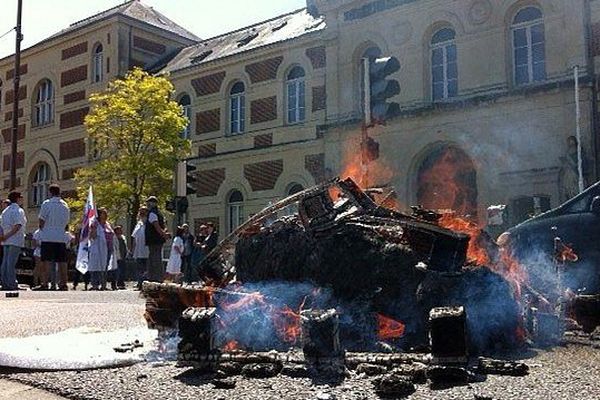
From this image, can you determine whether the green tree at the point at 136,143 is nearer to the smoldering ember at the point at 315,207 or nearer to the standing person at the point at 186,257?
the smoldering ember at the point at 315,207

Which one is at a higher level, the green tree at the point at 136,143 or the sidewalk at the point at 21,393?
the green tree at the point at 136,143

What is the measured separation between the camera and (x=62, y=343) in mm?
5004

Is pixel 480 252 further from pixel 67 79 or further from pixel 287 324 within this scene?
pixel 67 79

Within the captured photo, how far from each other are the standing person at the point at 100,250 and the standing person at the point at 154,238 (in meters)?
1.88

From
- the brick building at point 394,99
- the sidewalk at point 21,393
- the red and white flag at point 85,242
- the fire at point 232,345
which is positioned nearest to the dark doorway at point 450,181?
the brick building at point 394,99

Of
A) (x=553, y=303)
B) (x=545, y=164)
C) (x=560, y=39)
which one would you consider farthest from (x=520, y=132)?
(x=553, y=303)

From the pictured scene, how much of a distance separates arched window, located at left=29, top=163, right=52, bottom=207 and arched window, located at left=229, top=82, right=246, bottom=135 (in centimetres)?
1362

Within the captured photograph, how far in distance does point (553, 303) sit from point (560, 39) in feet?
49.0

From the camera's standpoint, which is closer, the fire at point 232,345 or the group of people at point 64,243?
the fire at point 232,345

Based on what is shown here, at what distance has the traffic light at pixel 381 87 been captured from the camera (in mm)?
8469

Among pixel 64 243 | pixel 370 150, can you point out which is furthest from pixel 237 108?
pixel 370 150

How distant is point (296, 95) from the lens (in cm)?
A: 2720

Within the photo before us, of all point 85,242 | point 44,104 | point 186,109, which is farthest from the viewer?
point 44,104

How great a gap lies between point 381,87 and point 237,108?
21437mm
